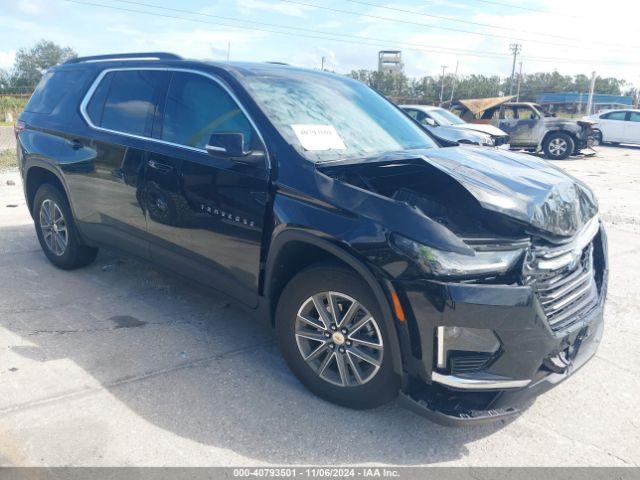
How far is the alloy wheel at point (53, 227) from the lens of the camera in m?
5.35

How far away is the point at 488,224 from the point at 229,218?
1589 millimetres

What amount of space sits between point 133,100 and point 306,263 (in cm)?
218

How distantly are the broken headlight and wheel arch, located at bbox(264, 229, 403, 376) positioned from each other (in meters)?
0.22

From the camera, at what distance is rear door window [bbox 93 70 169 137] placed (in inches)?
168

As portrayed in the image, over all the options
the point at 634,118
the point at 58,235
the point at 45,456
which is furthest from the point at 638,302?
the point at 634,118

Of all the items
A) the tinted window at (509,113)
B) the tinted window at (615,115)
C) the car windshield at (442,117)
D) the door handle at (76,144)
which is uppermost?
the tinted window at (615,115)

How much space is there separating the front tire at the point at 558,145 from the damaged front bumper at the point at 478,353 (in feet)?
53.4

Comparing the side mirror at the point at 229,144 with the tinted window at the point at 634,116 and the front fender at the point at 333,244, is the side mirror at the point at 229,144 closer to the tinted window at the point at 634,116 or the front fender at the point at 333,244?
the front fender at the point at 333,244

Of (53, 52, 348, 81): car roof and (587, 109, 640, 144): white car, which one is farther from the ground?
(587, 109, 640, 144): white car

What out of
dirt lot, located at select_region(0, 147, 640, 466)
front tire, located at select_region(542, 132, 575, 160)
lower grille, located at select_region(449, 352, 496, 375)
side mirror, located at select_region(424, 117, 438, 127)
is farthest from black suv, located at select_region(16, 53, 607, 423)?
front tire, located at select_region(542, 132, 575, 160)

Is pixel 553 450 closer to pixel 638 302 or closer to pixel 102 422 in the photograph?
pixel 102 422

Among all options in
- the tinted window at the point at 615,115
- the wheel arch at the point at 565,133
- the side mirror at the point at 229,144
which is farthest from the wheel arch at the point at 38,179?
the tinted window at the point at 615,115

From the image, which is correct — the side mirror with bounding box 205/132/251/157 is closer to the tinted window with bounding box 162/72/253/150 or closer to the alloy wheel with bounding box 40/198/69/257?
the tinted window with bounding box 162/72/253/150

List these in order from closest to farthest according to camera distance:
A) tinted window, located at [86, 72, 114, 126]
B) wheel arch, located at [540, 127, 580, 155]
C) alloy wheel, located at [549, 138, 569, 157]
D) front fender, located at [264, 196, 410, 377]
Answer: front fender, located at [264, 196, 410, 377], tinted window, located at [86, 72, 114, 126], wheel arch, located at [540, 127, 580, 155], alloy wheel, located at [549, 138, 569, 157]
